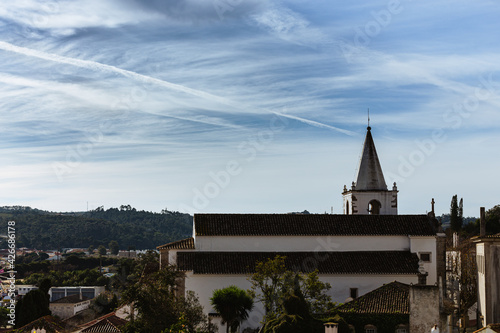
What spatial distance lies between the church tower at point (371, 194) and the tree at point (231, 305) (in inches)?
530

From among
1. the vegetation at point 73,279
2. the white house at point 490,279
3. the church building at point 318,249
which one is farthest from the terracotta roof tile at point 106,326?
the vegetation at point 73,279

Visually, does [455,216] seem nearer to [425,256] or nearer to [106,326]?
[425,256]

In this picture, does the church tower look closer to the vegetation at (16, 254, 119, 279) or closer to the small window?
the small window

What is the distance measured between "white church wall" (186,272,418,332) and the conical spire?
793 centimetres

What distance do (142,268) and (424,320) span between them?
25023 mm

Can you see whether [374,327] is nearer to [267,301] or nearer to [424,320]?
[424,320]

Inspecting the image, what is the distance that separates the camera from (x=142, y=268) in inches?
1948

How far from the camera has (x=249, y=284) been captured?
39.8 m

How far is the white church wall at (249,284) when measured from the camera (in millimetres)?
38781

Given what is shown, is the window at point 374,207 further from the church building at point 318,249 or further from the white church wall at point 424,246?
the white church wall at point 424,246

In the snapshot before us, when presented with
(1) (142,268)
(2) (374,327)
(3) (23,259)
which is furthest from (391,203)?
(3) (23,259)

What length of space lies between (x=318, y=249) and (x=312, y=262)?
1.41 meters

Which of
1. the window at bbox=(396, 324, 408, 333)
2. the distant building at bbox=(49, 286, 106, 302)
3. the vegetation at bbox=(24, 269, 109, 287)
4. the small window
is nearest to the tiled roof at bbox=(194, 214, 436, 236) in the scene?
the small window

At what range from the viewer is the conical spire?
4625cm
